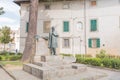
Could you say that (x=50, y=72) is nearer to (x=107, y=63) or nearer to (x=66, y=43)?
(x=107, y=63)

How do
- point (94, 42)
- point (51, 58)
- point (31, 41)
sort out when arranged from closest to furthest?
point (51, 58) → point (31, 41) → point (94, 42)

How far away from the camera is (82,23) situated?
28.8 m

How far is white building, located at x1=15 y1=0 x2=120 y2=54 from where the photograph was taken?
88.4 feet

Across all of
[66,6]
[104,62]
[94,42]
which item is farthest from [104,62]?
[66,6]

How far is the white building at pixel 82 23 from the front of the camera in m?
27.0

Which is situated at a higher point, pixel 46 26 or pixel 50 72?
pixel 46 26

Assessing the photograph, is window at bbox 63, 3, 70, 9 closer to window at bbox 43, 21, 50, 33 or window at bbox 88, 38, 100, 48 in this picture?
window at bbox 43, 21, 50, 33

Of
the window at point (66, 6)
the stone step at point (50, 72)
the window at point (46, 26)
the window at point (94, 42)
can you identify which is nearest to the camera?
the stone step at point (50, 72)

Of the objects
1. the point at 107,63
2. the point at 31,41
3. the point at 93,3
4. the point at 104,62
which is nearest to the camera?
the point at 107,63

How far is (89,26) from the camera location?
28.4 metres

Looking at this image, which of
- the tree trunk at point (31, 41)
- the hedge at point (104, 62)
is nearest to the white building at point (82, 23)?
the hedge at point (104, 62)

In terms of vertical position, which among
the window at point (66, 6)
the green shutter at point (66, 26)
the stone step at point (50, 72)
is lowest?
the stone step at point (50, 72)

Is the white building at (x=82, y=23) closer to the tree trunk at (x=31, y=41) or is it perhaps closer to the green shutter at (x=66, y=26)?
the green shutter at (x=66, y=26)

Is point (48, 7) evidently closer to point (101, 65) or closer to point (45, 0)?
point (45, 0)
